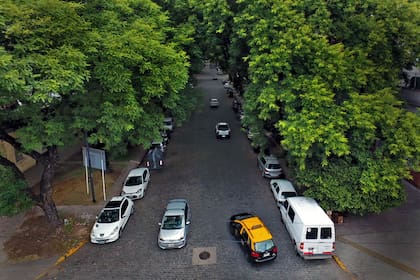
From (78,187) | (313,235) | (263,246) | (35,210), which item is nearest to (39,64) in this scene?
(35,210)

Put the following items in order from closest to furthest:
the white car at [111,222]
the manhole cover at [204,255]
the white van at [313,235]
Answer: the white van at [313,235]
the manhole cover at [204,255]
the white car at [111,222]

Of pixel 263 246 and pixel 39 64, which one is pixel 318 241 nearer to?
pixel 263 246

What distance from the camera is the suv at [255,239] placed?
43.2ft

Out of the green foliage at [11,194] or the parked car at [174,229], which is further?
the parked car at [174,229]

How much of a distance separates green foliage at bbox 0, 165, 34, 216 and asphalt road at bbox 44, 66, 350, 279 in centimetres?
333

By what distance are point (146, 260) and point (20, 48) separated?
9.21m

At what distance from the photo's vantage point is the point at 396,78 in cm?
1630

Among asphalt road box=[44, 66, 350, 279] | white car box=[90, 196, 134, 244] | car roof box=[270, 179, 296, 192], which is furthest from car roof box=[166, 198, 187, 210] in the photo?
car roof box=[270, 179, 296, 192]

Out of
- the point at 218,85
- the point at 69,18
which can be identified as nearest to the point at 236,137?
the point at 69,18

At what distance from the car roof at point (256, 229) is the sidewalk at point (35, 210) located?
317 inches

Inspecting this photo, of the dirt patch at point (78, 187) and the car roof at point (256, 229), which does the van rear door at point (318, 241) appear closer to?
the car roof at point (256, 229)

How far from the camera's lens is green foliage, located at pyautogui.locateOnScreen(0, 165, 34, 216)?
46.2 ft

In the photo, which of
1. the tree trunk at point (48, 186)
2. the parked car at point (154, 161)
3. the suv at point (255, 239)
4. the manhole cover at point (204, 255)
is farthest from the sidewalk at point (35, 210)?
the suv at point (255, 239)

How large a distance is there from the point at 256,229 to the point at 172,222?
3751 millimetres
